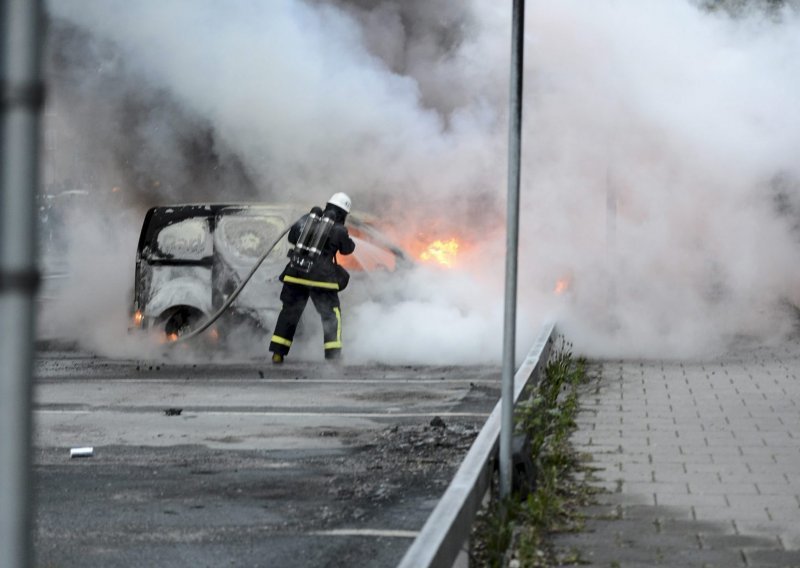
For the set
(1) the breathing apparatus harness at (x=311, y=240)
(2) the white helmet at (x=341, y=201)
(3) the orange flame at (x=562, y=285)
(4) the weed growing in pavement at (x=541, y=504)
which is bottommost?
(4) the weed growing in pavement at (x=541, y=504)

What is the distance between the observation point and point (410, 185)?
634 inches

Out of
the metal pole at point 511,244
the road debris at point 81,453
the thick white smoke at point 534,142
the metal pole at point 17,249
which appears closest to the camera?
the metal pole at point 17,249

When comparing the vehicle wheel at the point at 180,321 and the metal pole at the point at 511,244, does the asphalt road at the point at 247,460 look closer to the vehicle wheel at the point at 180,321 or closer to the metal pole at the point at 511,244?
the metal pole at the point at 511,244

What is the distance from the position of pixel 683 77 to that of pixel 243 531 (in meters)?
10.0

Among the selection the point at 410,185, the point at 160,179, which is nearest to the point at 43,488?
the point at 410,185

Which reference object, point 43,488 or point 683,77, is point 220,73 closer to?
point 683,77

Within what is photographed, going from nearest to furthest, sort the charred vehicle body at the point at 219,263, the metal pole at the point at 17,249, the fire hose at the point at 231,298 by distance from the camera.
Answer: the metal pole at the point at 17,249, the fire hose at the point at 231,298, the charred vehicle body at the point at 219,263

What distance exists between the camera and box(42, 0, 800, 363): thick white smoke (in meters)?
14.9

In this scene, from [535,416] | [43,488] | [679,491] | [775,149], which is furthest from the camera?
[775,149]

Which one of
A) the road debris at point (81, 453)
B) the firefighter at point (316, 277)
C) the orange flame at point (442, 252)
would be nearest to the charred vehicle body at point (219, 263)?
the firefighter at point (316, 277)

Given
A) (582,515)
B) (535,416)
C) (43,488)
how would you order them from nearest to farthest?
(582,515), (43,488), (535,416)

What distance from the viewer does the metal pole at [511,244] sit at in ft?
21.5

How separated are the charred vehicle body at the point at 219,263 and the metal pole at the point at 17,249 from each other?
11.9 m

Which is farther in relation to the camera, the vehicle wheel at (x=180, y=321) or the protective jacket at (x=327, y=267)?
the vehicle wheel at (x=180, y=321)
